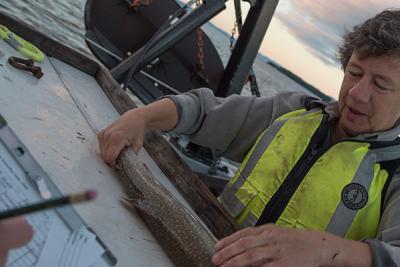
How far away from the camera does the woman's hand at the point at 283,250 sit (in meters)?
1.61

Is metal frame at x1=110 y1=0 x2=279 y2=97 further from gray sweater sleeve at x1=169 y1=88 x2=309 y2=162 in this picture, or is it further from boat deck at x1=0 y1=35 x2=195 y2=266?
gray sweater sleeve at x1=169 y1=88 x2=309 y2=162

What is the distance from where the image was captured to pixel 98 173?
2.24 metres

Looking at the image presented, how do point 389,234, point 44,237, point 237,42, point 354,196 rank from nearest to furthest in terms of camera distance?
1. point 44,237
2. point 389,234
3. point 354,196
4. point 237,42

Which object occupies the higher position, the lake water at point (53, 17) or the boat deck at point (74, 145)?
the boat deck at point (74, 145)

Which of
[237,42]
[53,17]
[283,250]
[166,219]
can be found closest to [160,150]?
[166,219]

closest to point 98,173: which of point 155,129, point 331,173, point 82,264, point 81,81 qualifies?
point 155,129

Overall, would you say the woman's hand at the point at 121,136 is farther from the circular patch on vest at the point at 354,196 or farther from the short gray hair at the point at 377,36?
the short gray hair at the point at 377,36

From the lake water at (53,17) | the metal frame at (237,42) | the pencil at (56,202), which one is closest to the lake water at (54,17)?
the lake water at (53,17)

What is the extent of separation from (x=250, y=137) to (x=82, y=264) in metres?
1.78

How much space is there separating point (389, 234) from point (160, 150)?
1493mm

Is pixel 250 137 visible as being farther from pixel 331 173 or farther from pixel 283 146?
pixel 331 173

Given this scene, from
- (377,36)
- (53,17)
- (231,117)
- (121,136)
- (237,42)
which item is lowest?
(53,17)

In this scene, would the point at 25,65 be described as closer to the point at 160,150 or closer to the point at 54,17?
the point at 160,150

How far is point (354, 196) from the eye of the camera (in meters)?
2.29
